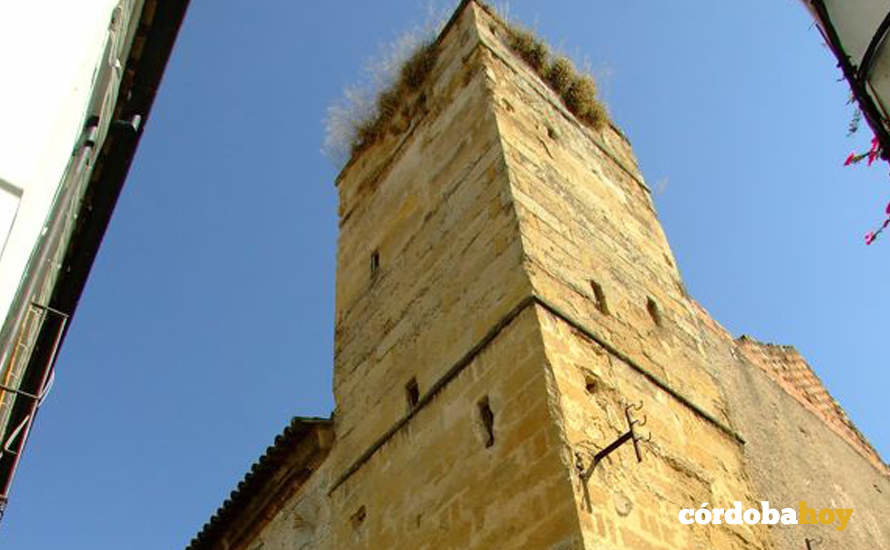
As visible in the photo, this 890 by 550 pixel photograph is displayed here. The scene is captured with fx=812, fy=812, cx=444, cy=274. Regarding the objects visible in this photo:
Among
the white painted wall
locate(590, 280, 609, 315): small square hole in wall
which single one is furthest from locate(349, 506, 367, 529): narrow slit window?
the white painted wall

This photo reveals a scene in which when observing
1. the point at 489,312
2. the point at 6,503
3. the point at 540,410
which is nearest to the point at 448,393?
the point at 489,312

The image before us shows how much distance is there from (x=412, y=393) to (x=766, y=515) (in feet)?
8.40

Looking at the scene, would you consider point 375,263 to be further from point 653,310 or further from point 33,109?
point 33,109

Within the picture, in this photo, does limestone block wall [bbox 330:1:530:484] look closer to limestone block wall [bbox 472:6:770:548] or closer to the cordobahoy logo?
limestone block wall [bbox 472:6:770:548]

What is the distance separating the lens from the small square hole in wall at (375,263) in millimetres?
7230

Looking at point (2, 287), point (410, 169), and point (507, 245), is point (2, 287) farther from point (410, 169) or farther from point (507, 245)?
point (410, 169)

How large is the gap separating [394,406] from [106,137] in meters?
2.64

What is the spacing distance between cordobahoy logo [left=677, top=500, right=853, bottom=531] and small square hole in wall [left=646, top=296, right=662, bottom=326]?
1.49m

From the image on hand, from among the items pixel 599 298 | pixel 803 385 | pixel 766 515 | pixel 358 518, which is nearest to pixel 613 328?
pixel 599 298

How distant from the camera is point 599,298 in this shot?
18.8 ft

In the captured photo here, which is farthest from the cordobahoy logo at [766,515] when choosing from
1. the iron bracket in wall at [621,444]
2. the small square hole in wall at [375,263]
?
the small square hole in wall at [375,263]

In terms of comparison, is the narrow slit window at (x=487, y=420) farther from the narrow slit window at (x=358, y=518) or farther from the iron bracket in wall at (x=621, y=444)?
the narrow slit window at (x=358, y=518)

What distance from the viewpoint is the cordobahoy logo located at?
188 inches

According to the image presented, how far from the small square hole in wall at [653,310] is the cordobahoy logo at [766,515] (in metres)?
1.49
